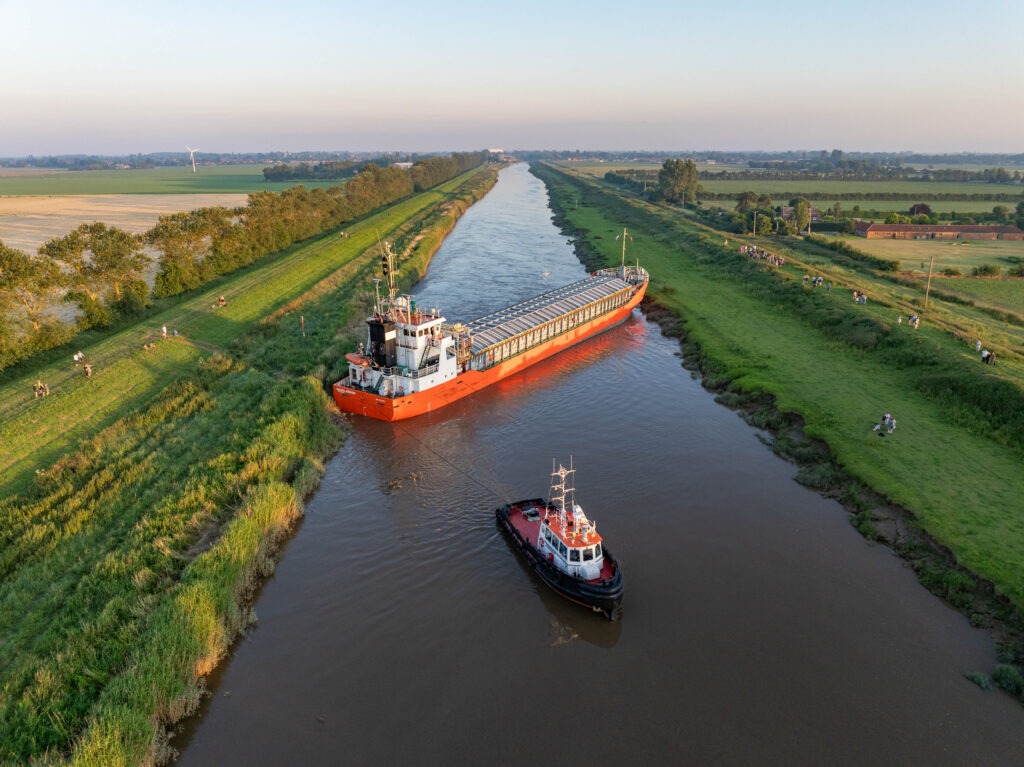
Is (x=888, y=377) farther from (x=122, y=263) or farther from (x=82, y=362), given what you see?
(x=122, y=263)

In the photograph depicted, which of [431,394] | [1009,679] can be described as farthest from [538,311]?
[1009,679]

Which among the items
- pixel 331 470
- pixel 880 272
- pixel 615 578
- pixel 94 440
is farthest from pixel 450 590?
pixel 880 272

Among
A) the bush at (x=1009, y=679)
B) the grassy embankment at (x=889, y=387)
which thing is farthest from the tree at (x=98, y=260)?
the bush at (x=1009, y=679)

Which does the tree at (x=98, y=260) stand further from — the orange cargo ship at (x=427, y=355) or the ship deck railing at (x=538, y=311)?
the ship deck railing at (x=538, y=311)

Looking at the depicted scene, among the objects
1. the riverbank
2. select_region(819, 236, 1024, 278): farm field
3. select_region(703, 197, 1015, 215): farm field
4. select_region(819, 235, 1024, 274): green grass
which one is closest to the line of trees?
the riverbank

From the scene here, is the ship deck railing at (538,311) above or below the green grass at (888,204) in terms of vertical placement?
below

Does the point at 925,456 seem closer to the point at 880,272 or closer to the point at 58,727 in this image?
the point at 58,727

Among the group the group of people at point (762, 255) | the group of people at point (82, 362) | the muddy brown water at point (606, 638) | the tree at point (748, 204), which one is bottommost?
the muddy brown water at point (606, 638)
